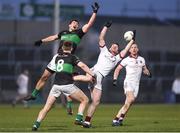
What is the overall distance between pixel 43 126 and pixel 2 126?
48.5 inches

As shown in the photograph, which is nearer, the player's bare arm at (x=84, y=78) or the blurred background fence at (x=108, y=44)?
the player's bare arm at (x=84, y=78)

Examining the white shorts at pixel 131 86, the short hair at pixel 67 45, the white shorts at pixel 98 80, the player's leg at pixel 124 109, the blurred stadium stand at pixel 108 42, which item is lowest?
the blurred stadium stand at pixel 108 42

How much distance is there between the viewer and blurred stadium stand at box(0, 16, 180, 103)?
6365 centimetres

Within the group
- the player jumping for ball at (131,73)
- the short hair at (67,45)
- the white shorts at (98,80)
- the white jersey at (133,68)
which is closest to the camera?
the short hair at (67,45)

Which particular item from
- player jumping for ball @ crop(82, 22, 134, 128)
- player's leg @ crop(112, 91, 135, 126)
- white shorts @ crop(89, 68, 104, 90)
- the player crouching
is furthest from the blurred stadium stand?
the player crouching

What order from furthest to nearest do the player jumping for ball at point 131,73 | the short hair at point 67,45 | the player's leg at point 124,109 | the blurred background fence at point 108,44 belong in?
the blurred background fence at point 108,44 → the player jumping for ball at point 131,73 → the player's leg at point 124,109 → the short hair at point 67,45

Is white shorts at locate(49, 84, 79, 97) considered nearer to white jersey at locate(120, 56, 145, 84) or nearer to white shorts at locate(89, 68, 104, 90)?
white shorts at locate(89, 68, 104, 90)

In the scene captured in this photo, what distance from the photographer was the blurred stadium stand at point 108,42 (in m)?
63.7

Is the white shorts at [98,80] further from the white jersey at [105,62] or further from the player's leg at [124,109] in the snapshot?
the player's leg at [124,109]

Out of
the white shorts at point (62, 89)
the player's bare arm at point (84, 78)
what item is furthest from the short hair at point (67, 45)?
the player's bare arm at point (84, 78)

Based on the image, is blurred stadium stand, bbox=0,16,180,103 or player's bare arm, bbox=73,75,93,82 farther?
blurred stadium stand, bbox=0,16,180,103

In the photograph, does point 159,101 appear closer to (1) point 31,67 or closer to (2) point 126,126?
(1) point 31,67

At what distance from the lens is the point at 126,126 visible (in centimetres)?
2522

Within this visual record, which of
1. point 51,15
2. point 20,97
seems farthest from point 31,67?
point 20,97
